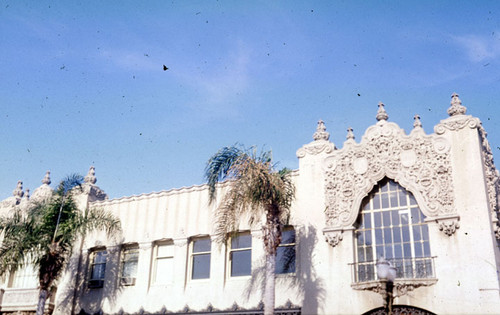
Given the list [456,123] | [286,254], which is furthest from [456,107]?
[286,254]

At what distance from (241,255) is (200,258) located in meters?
1.95

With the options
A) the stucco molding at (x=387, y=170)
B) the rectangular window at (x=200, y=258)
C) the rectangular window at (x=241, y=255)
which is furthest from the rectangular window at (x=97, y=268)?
the stucco molding at (x=387, y=170)

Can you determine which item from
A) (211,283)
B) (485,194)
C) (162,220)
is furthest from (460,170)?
(162,220)

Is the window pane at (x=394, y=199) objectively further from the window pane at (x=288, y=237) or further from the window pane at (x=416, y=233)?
the window pane at (x=288, y=237)

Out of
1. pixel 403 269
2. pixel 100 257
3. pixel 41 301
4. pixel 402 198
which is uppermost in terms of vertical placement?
pixel 402 198

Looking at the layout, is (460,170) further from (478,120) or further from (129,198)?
(129,198)

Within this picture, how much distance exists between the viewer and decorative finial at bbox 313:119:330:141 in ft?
75.5

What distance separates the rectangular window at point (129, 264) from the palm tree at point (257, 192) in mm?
6704

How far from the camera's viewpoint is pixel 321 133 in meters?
23.0

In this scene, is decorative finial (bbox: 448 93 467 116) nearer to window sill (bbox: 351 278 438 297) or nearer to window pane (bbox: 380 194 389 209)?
window pane (bbox: 380 194 389 209)

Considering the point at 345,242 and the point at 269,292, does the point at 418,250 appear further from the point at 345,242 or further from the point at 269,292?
the point at 269,292

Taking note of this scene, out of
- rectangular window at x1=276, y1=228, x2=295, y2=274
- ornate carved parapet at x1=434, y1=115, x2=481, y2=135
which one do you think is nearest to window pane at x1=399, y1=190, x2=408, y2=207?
ornate carved parapet at x1=434, y1=115, x2=481, y2=135

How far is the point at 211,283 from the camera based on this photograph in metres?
23.4

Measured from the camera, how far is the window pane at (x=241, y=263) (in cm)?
2323
